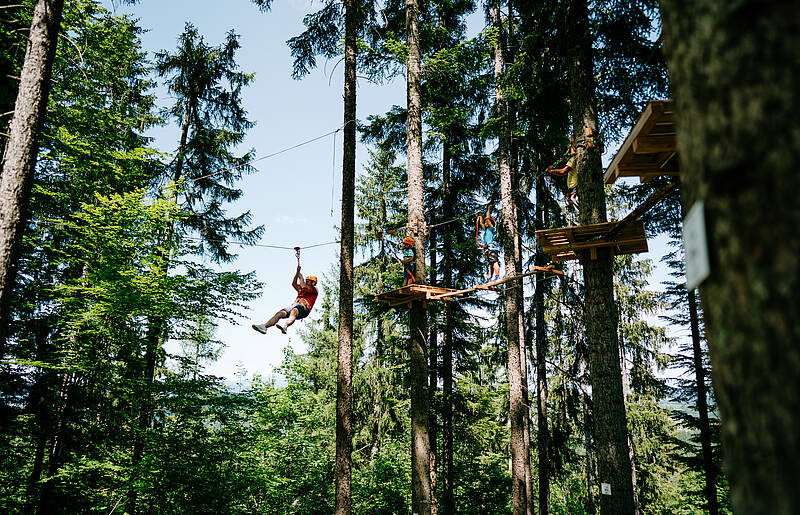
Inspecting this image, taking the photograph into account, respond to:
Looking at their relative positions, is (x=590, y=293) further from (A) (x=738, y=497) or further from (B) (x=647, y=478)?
(B) (x=647, y=478)

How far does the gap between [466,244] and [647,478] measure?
43.8ft

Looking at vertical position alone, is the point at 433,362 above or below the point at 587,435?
above

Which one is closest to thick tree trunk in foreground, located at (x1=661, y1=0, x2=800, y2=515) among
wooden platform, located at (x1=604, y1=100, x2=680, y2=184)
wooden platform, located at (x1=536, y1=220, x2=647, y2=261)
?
wooden platform, located at (x1=604, y1=100, x2=680, y2=184)

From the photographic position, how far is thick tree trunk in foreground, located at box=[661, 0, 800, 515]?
0.76 m

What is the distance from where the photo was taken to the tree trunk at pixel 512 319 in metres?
11.3

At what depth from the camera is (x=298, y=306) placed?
8445 mm

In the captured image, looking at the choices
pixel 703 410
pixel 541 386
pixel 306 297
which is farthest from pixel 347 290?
pixel 703 410

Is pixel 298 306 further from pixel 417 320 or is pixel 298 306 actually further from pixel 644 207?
pixel 644 207

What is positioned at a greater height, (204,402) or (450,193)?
(450,193)

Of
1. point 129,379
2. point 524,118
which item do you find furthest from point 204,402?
point 524,118

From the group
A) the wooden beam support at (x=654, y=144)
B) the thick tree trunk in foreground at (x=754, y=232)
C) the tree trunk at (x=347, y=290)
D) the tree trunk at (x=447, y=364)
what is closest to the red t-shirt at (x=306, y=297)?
the tree trunk at (x=347, y=290)

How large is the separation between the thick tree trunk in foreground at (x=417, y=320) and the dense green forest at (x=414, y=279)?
0.15 feet

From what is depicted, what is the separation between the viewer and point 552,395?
59.5 feet

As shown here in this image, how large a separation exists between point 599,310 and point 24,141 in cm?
772
